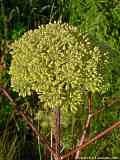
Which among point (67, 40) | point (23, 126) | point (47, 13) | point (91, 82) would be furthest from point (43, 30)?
point (47, 13)

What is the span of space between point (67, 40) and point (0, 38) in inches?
66.9

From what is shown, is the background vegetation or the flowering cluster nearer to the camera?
the flowering cluster

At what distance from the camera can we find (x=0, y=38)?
303 centimetres

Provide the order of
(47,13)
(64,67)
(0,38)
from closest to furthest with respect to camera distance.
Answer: (64,67)
(0,38)
(47,13)

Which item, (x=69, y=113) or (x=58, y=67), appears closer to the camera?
(x=58, y=67)

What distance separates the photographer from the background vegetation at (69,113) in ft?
8.43

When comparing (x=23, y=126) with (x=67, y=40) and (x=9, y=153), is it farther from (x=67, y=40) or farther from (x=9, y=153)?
(x=67, y=40)

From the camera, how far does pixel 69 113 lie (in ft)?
8.18

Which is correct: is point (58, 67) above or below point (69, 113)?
above

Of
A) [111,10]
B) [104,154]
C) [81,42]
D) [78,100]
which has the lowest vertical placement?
[104,154]

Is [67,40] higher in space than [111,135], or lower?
higher

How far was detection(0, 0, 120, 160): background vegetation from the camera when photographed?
2.57m

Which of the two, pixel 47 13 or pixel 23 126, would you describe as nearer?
pixel 23 126

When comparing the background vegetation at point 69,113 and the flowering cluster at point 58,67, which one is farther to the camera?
the background vegetation at point 69,113
